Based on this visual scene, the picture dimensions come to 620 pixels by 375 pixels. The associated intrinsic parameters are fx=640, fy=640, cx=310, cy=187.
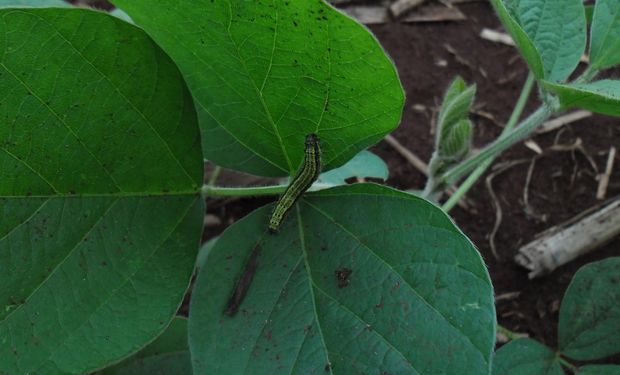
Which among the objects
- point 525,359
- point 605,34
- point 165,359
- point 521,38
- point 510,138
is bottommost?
point 525,359

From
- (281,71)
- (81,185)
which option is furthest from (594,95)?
(81,185)

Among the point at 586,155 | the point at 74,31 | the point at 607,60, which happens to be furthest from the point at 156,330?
the point at 586,155

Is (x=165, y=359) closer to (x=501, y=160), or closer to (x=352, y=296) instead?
(x=352, y=296)

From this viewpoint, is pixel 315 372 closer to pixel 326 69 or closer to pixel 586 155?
pixel 326 69

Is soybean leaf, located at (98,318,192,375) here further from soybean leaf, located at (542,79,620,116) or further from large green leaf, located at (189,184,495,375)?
soybean leaf, located at (542,79,620,116)

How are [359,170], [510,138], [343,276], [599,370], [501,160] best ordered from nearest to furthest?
[343,276] < [599,370] < [510,138] < [359,170] < [501,160]

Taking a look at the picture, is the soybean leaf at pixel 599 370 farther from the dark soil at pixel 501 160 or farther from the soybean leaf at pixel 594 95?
the soybean leaf at pixel 594 95

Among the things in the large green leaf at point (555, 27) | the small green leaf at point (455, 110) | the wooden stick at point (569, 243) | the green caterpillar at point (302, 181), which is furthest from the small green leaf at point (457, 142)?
the wooden stick at point (569, 243)
